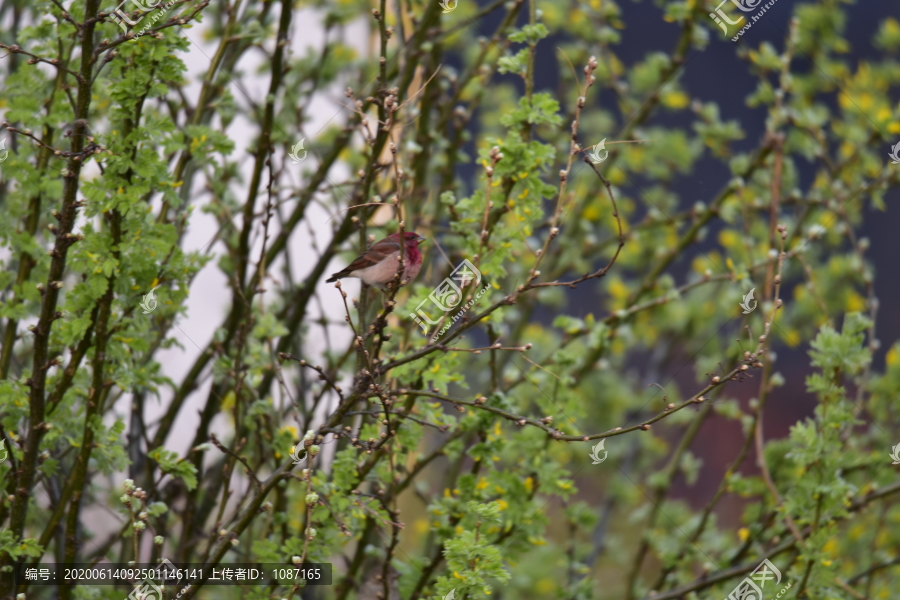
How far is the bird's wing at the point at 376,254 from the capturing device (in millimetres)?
2822

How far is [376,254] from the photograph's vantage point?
9.66 feet

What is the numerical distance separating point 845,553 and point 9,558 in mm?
3851

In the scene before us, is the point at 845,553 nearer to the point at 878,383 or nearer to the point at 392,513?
the point at 878,383

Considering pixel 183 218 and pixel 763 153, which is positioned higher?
pixel 763 153

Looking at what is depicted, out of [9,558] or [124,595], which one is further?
[124,595]

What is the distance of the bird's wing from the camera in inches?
111

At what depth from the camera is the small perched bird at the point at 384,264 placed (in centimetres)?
286

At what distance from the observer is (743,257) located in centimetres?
484

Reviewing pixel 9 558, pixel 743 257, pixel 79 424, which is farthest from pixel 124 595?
pixel 743 257

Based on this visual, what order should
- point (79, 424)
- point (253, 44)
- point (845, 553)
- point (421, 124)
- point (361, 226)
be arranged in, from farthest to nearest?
point (845, 553), point (421, 124), point (253, 44), point (79, 424), point (361, 226)

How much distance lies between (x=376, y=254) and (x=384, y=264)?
45 millimetres

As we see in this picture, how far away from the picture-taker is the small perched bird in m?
2.86

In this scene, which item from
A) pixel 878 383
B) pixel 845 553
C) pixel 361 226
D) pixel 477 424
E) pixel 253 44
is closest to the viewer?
pixel 361 226

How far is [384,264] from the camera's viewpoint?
2939mm
